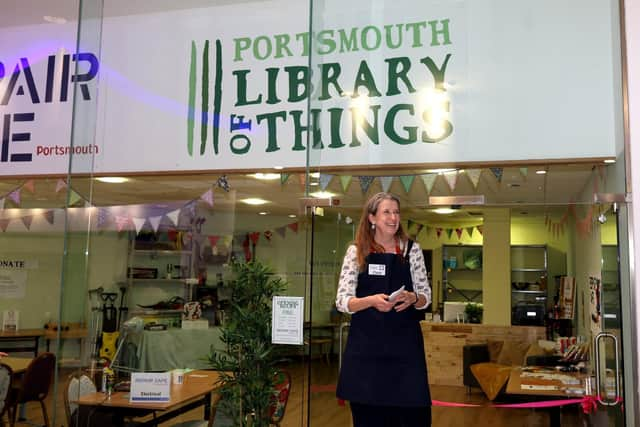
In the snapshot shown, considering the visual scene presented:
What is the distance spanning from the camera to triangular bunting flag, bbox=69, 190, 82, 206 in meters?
3.97

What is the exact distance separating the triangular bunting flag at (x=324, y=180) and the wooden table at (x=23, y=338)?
3.48 metres

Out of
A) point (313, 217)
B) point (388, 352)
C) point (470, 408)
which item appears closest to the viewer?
point (388, 352)

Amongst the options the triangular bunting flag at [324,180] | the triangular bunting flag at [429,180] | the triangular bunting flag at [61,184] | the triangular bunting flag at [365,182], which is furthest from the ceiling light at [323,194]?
the triangular bunting flag at [61,184]

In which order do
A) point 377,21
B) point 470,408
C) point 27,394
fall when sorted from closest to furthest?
point 470,408
point 377,21
point 27,394

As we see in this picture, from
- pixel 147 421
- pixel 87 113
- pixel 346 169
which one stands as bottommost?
pixel 147 421

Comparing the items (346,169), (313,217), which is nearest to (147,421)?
(313,217)

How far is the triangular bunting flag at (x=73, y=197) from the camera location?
13.0ft

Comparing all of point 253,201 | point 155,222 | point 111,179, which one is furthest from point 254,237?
point 111,179

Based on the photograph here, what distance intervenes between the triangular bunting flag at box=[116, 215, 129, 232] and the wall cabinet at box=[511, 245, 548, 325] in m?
2.92

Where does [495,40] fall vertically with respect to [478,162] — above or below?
above

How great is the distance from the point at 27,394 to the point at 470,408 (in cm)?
385

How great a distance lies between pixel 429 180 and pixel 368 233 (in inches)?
27.0

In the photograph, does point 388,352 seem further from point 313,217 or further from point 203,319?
point 203,319

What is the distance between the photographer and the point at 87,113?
4090 mm
